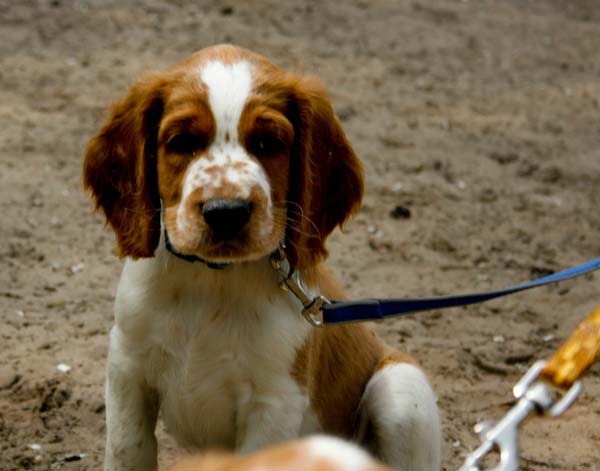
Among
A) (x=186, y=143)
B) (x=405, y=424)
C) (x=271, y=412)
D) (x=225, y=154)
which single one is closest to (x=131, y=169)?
(x=186, y=143)

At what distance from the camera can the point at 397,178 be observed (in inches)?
313

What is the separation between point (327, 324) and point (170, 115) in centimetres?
88

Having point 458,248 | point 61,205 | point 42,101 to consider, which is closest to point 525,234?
point 458,248

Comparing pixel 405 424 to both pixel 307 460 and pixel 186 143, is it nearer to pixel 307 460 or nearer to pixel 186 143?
pixel 186 143

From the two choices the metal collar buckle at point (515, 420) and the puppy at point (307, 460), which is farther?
the metal collar buckle at point (515, 420)

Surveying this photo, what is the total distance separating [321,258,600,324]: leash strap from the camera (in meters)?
3.73

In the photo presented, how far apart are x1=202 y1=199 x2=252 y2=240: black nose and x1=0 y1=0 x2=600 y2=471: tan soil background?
158 cm

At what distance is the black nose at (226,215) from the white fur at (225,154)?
34 millimetres

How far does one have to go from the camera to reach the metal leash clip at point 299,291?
394 cm

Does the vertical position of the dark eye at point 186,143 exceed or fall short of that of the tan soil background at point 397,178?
it exceeds it

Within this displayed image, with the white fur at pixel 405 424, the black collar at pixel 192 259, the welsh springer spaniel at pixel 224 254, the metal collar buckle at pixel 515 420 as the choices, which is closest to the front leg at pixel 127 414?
the welsh springer spaniel at pixel 224 254

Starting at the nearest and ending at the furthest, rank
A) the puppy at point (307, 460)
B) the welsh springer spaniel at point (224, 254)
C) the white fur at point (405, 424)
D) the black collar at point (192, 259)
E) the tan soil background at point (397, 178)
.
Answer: the puppy at point (307, 460) → the welsh springer spaniel at point (224, 254) → the black collar at point (192, 259) → the white fur at point (405, 424) → the tan soil background at point (397, 178)

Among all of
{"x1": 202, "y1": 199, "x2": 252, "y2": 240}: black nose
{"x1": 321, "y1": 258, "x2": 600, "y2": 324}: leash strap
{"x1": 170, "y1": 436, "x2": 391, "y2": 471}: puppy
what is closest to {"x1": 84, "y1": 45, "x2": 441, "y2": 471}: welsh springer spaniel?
{"x1": 202, "y1": 199, "x2": 252, "y2": 240}: black nose

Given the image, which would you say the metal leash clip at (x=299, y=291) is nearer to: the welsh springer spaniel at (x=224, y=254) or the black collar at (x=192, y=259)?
the welsh springer spaniel at (x=224, y=254)
